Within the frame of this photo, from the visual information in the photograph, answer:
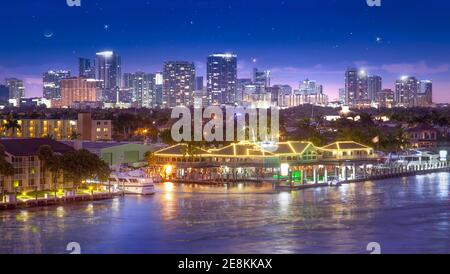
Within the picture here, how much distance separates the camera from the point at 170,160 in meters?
33.3

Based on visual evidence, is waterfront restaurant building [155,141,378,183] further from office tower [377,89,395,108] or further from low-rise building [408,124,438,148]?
office tower [377,89,395,108]

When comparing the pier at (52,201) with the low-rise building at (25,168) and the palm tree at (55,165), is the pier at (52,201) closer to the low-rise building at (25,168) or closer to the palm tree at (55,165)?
the palm tree at (55,165)

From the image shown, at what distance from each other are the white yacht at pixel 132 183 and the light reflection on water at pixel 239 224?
58 centimetres

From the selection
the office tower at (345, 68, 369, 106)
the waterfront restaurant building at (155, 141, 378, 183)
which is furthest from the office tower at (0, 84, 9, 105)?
the waterfront restaurant building at (155, 141, 378, 183)

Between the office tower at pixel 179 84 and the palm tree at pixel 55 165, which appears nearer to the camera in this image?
the palm tree at pixel 55 165

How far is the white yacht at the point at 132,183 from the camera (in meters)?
26.2

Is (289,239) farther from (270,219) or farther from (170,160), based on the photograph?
(170,160)

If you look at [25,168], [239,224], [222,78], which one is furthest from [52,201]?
[222,78]

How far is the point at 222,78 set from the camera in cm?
9144

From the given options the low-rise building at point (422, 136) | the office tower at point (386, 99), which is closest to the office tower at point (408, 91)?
the office tower at point (386, 99)

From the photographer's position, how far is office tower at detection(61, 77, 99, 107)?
331 ft

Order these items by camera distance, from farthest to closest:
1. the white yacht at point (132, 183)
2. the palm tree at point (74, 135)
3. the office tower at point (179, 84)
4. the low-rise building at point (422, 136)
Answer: the office tower at point (179, 84)
the low-rise building at point (422, 136)
the palm tree at point (74, 135)
the white yacht at point (132, 183)
